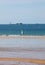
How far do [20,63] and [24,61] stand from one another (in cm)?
64

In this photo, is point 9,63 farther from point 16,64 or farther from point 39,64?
point 39,64

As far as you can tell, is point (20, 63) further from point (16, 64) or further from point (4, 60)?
point (4, 60)

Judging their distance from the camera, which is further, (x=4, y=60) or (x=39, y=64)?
(x=4, y=60)

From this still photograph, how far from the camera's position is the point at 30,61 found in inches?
581

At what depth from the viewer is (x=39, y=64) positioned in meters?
13.9

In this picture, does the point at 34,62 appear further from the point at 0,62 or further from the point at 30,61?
the point at 0,62

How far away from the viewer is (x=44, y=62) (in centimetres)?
1451

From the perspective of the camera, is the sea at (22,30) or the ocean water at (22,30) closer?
the sea at (22,30)

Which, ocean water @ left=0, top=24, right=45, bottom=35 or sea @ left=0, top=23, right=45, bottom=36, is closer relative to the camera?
sea @ left=0, top=23, right=45, bottom=36

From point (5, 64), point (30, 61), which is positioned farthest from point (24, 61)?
point (5, 64)

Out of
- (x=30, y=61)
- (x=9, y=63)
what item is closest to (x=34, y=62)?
(x=30, y=61)

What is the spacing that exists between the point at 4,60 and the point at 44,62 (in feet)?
7.01

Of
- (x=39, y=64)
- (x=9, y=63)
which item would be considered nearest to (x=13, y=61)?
(x=9, y=63)

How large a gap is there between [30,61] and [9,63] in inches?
47.0
